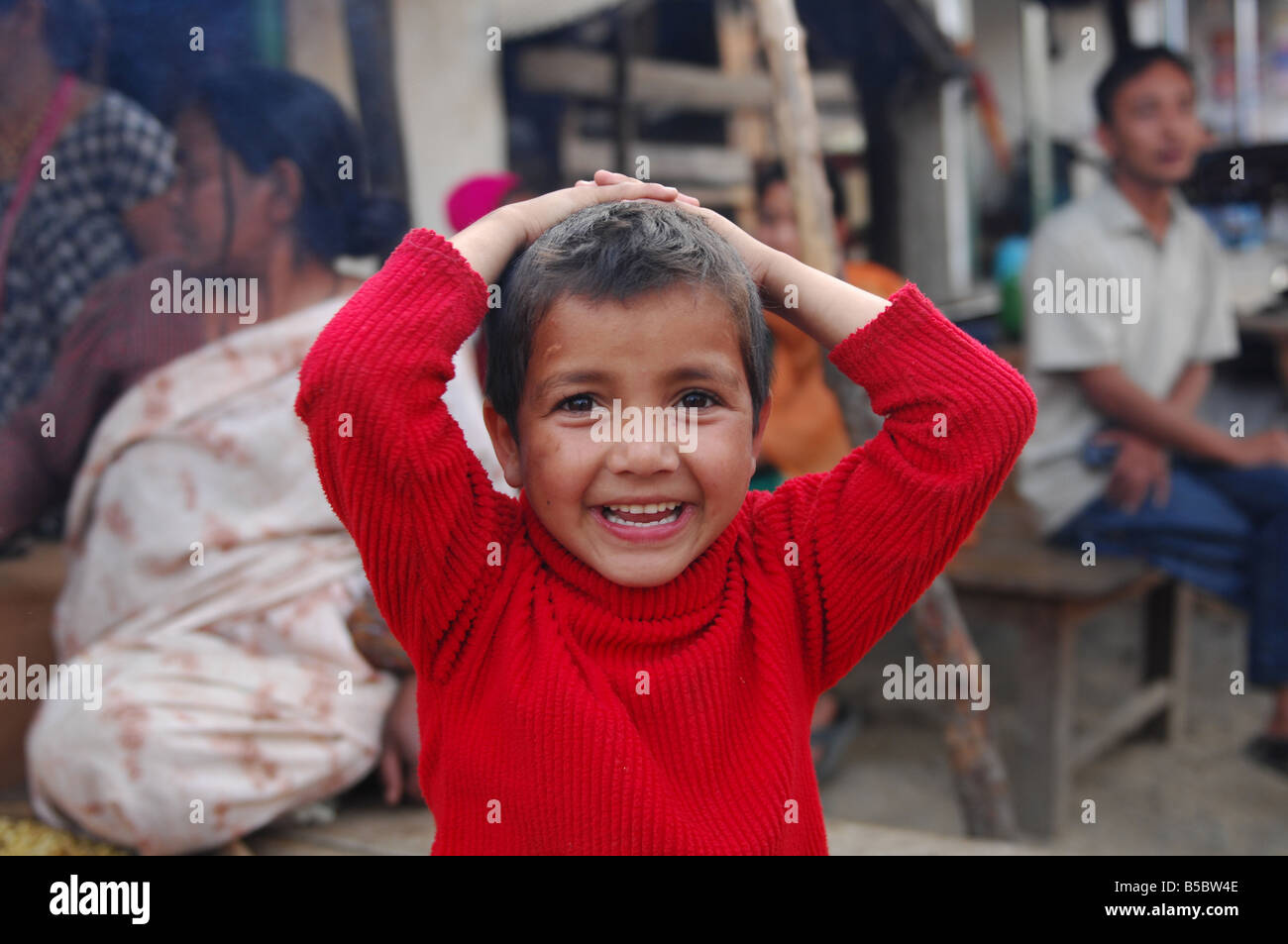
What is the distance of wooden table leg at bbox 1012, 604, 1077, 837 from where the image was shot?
311 centimetres

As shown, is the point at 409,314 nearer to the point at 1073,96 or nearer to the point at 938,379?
the point at 938,379

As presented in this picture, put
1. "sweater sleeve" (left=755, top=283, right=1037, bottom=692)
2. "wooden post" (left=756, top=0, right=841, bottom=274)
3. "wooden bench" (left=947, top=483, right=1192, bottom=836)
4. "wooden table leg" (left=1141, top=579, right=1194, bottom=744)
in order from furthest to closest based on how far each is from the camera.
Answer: "wooden table leg" (left=1141, top=579, right=1194, bottom=744)
"wooden bench" (left=947, top=483, right=1192, bottom=836)
"wooden post" (left=756, top=0, right=841, bottom=274)
"sweater sleeve" (left=755, top=283, right=1037, bottom=692)

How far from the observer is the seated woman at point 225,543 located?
7.23ft

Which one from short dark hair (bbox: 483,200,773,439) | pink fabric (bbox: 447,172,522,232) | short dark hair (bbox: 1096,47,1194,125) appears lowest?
short dark hair (bbox: 483,200,773,439)

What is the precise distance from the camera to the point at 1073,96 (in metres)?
7.90

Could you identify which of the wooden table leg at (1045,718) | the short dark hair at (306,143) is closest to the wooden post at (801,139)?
the short dark hair at (306,143)

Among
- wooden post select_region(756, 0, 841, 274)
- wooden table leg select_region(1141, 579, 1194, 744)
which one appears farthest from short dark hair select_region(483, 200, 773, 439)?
wooden table leg select_region(1141, 579, 1194, 744)

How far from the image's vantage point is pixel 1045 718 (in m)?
3.15

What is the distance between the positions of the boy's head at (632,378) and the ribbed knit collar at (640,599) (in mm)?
36

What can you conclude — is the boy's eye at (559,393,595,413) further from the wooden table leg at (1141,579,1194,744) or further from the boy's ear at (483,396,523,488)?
the wooden table leg at (1141,579,1194,744)

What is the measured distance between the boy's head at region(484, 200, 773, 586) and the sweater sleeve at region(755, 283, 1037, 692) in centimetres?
15

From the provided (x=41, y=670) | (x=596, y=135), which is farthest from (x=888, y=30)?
(x=41, y=670)

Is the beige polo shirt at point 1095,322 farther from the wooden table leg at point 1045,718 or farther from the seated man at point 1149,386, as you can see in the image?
the wooden table leg at point 1045,718

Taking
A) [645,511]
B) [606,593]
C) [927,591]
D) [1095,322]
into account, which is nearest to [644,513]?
[645,511]
